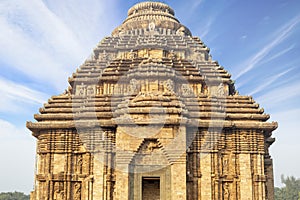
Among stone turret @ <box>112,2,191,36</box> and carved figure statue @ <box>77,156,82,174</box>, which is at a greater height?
stone turret @ <box>112,2,191,36</box>

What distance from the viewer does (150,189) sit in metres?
17.1

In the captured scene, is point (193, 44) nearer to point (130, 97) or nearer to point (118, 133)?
point (130, 97)

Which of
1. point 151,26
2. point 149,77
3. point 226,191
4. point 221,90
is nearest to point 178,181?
point 226,191

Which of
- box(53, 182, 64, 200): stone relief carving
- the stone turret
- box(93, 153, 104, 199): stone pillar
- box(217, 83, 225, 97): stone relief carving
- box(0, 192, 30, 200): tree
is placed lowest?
box(0, 192, 30, 200): tree

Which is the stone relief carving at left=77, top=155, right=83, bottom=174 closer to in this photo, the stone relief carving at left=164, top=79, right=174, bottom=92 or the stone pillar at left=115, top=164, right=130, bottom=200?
the stone pillar at left=115, top=164, right=130, bottom=200

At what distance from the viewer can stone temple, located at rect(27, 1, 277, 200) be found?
16094 millimetres

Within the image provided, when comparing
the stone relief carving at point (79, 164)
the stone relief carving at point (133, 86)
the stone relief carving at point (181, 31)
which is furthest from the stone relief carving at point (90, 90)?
the stone relief carving at point (181, 31)

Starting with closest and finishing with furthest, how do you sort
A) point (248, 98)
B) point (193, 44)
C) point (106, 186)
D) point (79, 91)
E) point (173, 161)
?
point (173, 161), point (106, 186), point (248, 98), point (79, 91), point (193, 44)

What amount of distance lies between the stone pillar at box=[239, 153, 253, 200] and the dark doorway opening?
393 cm

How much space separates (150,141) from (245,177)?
4.96 metres

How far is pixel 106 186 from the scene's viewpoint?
17000 millimetres

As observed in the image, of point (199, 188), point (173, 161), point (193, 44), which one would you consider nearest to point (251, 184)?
point (199, 188)

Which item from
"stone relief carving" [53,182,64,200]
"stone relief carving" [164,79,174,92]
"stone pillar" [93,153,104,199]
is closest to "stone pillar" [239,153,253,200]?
"stone relief carving" [164,79,174,92]

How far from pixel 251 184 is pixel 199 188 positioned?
8.18ft
